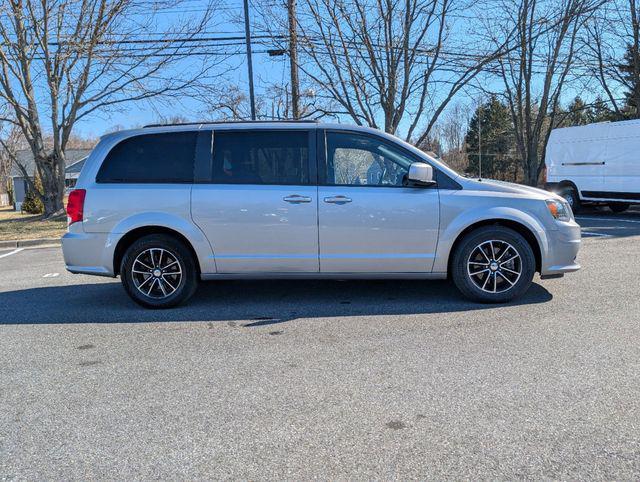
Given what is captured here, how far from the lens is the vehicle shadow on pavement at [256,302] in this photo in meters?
5.14

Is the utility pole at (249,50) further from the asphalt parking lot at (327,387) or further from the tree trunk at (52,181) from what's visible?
the asphalt parking lot at (327,387)

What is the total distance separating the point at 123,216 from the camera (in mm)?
5273

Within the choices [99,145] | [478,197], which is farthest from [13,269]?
[478,197]

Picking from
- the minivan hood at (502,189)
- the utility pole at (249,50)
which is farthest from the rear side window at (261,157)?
the utility pole at (249,50)

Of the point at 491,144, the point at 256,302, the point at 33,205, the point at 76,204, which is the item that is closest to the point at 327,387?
the point at 256,302

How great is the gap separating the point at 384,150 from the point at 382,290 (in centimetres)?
167

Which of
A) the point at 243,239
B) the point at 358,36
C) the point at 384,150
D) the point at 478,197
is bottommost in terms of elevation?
the point at 243,239

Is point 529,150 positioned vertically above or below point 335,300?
above

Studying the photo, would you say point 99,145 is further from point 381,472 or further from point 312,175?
point 381,472

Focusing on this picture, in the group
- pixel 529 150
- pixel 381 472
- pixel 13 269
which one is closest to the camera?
pixel 381 472

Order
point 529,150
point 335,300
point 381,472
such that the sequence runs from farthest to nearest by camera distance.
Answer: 1. point 529,150
2. point 335,300
3. point 381,472

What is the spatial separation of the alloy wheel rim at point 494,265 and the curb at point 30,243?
10915 millimetres

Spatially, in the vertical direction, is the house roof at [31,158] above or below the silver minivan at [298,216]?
above

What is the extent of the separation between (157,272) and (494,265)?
348 centimetres
